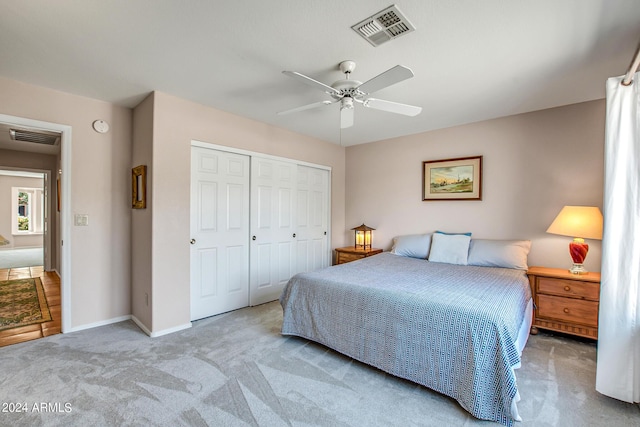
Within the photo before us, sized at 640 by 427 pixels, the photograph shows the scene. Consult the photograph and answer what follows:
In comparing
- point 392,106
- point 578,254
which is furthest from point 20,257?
point 578,254

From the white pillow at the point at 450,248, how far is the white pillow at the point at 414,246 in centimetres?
13

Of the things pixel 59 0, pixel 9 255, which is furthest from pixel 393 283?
pixel 9 255

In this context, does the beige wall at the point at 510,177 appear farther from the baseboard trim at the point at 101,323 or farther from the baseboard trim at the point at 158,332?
the baseboard trim at the point at 101,323

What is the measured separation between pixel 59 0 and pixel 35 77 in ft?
4.51

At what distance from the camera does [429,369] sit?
6.31ft

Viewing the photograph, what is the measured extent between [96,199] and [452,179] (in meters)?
4.24

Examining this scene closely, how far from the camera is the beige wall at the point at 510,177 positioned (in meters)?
3.08

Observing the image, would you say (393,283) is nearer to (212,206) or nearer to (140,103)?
(212,206)

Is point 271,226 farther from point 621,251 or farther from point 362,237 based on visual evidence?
point 621,251

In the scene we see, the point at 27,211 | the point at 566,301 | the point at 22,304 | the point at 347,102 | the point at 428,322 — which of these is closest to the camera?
the point at 428,322

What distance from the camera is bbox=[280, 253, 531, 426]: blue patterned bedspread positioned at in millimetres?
1693

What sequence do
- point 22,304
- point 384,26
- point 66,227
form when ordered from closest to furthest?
1. point 384,26
2. point 66,227
3. point 22,304

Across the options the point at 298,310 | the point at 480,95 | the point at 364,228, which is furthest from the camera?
the point at 364,228

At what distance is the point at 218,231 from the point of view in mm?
3432
